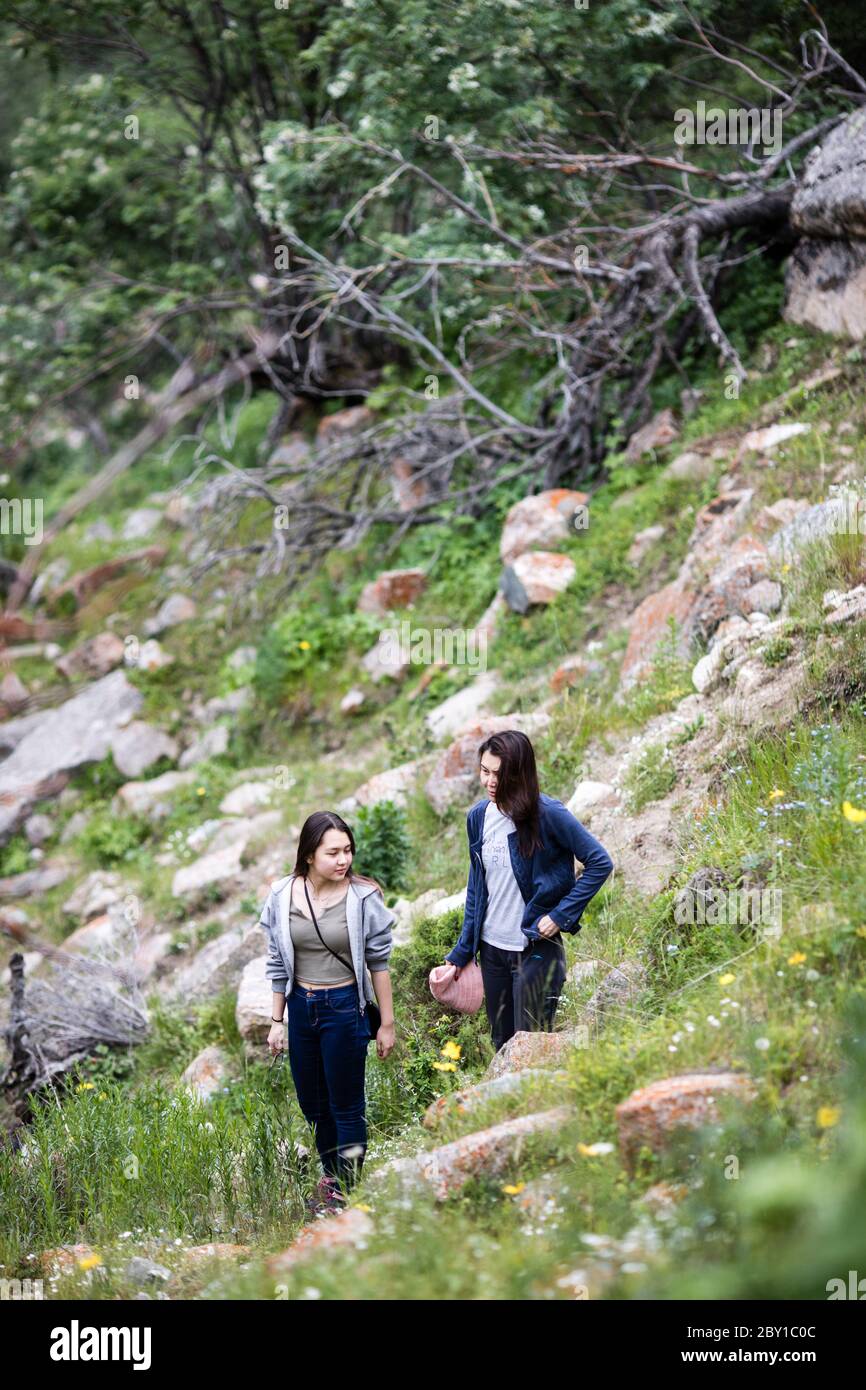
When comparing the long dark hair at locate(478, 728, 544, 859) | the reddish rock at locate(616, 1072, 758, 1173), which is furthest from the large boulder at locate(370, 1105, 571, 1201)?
the long dark hair at locate(478, 728, 544, 859)

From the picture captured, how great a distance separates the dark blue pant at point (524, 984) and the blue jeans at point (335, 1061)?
1.73ft

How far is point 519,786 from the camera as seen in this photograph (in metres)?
4.07

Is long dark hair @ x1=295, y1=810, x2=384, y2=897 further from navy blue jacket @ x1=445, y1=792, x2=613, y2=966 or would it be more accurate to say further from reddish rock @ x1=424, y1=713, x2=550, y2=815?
reddish rock @ x1=424, y1=713, x2=550, y2=815

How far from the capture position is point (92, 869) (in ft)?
29.2

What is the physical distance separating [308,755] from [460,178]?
5598 millimetres

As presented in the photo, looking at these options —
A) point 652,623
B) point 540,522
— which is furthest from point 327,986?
point 540,522

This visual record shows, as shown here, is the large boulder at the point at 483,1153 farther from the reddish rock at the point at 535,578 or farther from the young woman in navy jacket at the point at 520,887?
the reddish rock at the point at 535,578

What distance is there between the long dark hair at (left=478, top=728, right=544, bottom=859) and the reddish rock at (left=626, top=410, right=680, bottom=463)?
4.94m

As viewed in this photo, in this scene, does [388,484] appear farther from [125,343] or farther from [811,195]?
[811,195]

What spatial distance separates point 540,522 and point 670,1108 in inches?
231

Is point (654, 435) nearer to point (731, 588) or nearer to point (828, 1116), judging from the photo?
point (731, 588)

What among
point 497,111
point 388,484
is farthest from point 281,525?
point 497,111

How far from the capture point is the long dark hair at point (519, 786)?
13.3 feet

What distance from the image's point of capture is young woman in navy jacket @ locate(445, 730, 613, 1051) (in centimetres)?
406
